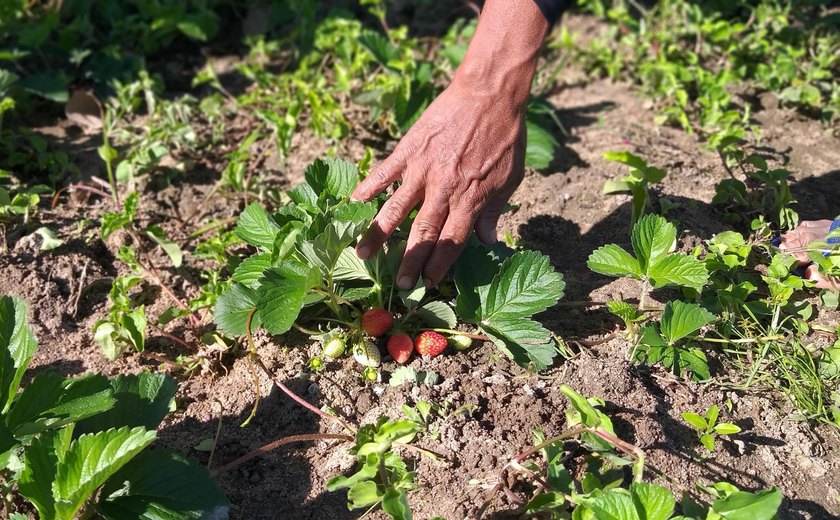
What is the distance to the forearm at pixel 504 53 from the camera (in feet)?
7.35

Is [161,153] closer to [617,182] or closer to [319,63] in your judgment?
[319,63]

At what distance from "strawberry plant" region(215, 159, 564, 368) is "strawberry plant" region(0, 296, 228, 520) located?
14.5 inches

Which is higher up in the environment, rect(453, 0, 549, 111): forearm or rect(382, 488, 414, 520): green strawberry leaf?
rect(453, 0, 549, 111): forearm

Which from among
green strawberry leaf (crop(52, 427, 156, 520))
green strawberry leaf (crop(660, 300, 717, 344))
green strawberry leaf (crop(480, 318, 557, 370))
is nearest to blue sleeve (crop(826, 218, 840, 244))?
green strawberry leaf (crop(660, 300, 717, 344))

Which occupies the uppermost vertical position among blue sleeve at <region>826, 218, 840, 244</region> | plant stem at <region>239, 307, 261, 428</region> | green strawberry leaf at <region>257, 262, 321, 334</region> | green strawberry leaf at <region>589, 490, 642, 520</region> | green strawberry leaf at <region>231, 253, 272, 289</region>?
green strawberry leaf at <region>257, 262, 321, 334</region>

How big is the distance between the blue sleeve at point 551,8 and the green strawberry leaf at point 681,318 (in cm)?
89

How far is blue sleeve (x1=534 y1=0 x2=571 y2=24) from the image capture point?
7.29 feet

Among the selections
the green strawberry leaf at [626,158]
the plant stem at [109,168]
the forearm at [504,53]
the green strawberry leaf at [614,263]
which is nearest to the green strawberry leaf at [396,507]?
the green strawberry leaf at [614,263]

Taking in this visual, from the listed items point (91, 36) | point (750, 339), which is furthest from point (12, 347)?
point (91, 36)

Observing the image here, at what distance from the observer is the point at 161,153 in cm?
320

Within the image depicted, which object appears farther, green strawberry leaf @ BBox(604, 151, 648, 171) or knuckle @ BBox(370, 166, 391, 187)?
green strawberry leaf @ BBox(604, 151, 648, 171)

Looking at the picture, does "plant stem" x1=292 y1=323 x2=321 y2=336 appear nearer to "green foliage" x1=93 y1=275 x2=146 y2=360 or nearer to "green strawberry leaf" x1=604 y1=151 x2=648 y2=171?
"green foliage" x1=93 y1=275 x2=146 y2=360

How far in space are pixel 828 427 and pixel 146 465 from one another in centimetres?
177

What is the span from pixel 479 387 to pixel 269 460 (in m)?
0.60
